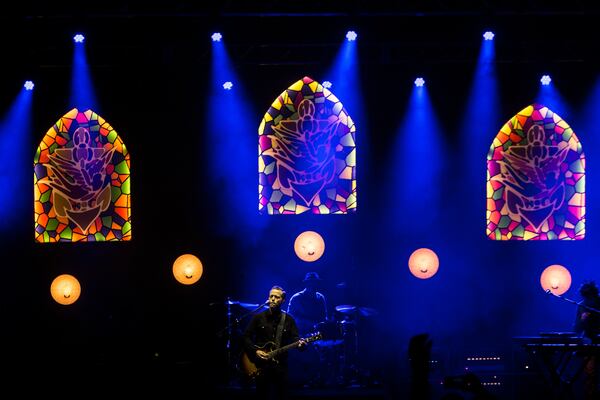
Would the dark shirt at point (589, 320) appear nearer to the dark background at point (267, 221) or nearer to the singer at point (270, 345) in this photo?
the dark background at point (267, 221)

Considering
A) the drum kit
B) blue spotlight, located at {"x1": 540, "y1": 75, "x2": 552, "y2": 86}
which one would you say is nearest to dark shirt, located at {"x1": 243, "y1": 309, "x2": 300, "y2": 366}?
the drum kit

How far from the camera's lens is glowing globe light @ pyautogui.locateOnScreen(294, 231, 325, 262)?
12.1m

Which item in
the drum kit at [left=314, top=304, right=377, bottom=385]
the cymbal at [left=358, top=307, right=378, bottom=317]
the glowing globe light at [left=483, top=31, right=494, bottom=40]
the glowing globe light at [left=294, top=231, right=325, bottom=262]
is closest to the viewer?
the drum kit at [left=314, top=304, right=377, bottom=385]

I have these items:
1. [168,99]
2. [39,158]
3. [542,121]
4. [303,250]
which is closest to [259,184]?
[303,250]

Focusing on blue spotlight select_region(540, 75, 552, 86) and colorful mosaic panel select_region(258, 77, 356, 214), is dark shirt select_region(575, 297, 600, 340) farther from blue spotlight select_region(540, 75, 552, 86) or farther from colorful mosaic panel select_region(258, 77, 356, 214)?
blue spotlight select_region(540, 75, 552, 86)

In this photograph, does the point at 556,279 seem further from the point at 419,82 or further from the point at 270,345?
the point at 270,345

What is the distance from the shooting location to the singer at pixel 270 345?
810 cm

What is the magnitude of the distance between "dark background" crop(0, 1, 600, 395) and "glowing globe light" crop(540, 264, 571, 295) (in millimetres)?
119

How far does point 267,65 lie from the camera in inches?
481

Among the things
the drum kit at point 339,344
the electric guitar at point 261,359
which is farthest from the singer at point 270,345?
the drum kit at point 339,344

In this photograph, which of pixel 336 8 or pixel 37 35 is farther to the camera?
pixel 37 35

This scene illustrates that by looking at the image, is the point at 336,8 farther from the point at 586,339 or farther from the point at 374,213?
the point at 586,339

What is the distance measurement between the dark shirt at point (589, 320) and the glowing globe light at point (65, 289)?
25.8ft

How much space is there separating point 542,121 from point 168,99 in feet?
21.3
